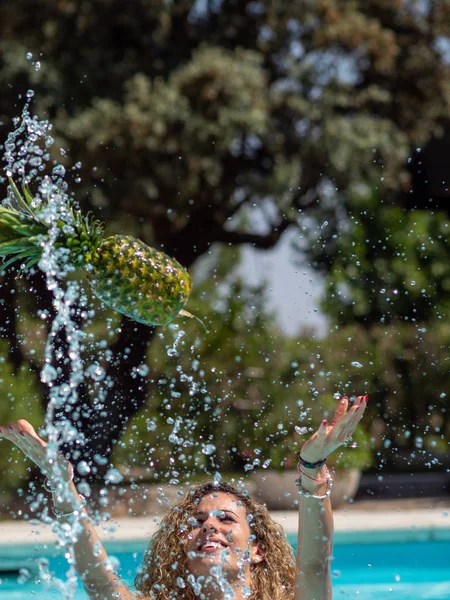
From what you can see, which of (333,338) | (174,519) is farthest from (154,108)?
(174,519)

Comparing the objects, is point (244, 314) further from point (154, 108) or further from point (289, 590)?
point (289, 590)

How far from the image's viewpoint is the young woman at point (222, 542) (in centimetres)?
277

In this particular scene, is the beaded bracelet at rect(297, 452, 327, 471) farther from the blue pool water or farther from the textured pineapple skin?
the blue pool water

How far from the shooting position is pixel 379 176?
12070 mm

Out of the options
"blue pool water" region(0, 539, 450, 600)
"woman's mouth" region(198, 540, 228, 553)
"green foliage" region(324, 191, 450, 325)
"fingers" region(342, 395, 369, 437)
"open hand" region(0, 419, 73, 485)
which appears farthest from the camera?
"green foliage" region(324, 191, 450, 325)

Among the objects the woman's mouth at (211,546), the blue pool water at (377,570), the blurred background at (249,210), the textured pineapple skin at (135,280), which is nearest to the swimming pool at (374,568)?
the blue pool water at (377,570)

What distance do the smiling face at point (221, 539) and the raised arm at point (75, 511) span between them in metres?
0.28

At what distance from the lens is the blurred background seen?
918cm

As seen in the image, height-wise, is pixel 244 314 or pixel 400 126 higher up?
pixel 400 126

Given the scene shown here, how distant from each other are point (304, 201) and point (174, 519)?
942cm

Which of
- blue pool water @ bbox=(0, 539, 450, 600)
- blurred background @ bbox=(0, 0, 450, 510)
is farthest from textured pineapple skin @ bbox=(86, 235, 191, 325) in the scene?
blurred background @ bbox=(0, 0, 450, 510)

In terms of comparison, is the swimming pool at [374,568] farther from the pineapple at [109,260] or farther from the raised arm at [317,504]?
the pineapple at [109,260]

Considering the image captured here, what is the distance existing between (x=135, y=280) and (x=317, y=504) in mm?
931

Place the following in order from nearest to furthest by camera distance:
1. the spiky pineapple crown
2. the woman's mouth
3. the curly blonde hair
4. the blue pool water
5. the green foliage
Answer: the spiky pineapple crown, the woman's mouth, the curly blonde hair, the blue pool water, the green foliage
